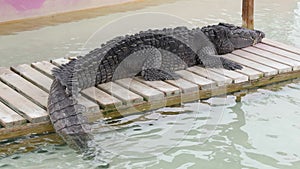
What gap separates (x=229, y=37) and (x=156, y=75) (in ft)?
3.82

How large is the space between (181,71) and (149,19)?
2.86m

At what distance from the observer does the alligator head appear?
5.86 metres

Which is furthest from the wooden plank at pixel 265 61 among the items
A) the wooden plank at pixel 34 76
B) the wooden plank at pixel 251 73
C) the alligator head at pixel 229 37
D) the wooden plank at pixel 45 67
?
the wooden plank at pixel 34 76

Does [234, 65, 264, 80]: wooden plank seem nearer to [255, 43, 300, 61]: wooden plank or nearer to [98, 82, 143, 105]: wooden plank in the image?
[255, 43, 300, 61]: wooden plank

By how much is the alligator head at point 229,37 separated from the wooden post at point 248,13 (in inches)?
24.0

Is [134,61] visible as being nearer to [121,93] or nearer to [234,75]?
[121,93]

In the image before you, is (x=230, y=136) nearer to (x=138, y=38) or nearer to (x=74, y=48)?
(x=138, y=38)

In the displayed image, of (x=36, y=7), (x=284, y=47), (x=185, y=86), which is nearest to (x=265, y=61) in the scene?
(x=284, y=47)

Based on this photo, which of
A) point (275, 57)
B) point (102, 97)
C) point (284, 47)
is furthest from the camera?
point (284, 47)

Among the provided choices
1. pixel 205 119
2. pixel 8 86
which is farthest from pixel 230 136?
pixel 8 86

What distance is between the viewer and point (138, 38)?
17.4 ft

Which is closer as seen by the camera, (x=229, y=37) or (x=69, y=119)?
(x=69, y=119)

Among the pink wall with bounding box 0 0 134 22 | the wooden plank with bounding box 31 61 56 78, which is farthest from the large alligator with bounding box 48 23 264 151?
the pink wall with bounding box 0 0 134 22

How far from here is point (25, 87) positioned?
4871 millimetres
